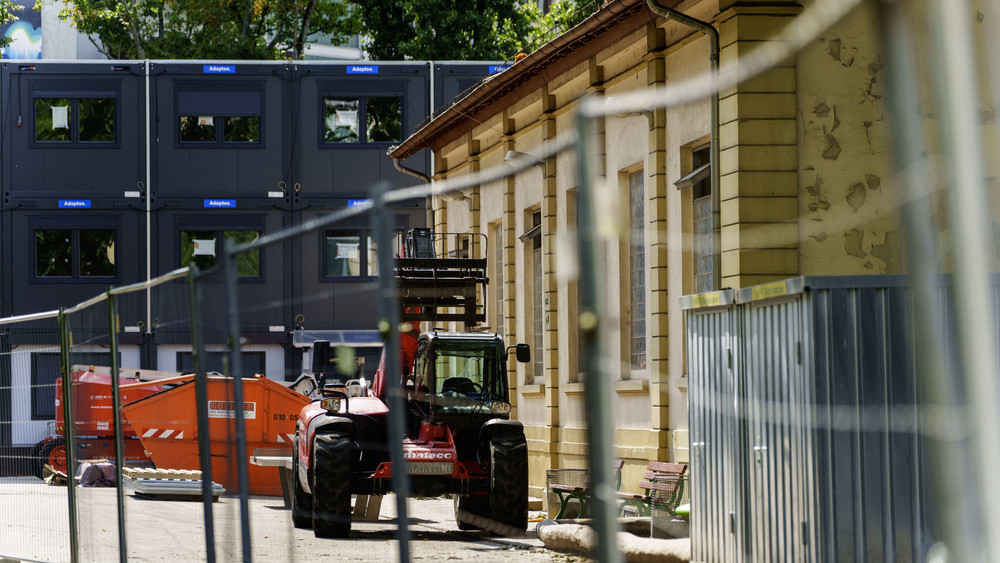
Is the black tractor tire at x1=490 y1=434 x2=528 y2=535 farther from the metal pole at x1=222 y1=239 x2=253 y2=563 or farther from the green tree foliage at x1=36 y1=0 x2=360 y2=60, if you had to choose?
the green tree foliage at x1=36 y1=0 x2=360 y2=60

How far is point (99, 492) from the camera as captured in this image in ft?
36.1

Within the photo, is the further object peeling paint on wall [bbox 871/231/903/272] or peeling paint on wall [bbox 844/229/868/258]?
peeling paint on wall [bbox 844/229/868/258]

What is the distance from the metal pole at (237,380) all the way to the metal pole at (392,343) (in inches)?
66.5

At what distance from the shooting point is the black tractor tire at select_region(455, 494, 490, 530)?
6.76m

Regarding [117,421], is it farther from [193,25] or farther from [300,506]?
[193,25]

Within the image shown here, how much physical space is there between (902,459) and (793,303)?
13.1ft

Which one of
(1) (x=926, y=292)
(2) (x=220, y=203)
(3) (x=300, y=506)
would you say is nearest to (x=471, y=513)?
(3) (x=300, y=506)

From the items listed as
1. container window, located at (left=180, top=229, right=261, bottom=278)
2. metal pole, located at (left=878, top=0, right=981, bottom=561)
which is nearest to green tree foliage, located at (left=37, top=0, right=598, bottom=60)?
container window, located at (left=180, top=229, right=261, bottom=278)

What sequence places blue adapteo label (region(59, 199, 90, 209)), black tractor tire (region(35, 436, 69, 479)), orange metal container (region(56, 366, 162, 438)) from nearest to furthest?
black tractor tire (region(35, 436, 69, 479)) < orange metal container (region(56, 366, 162, 438)) < blue adapteo label (region(59, 199, 90, 209))

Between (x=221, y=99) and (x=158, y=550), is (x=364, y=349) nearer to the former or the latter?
(x=158, y=550)

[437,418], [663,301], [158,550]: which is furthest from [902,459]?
[663,301]

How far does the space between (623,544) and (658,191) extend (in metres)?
10.3

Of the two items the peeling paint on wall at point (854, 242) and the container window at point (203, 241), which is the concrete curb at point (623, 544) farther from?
the container window at point (203, 241)

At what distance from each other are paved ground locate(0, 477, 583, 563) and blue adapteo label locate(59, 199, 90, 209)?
82.2 ft
